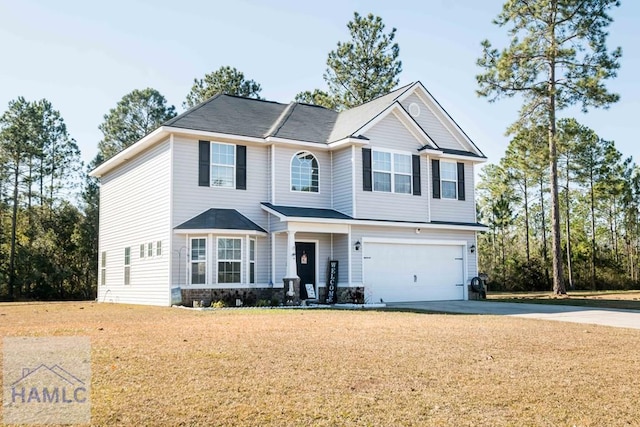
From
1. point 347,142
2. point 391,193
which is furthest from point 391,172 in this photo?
point 347,142

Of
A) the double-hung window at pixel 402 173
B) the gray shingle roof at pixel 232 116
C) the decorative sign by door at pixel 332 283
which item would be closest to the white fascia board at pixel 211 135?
the gray shingle roof at pixel 232 116

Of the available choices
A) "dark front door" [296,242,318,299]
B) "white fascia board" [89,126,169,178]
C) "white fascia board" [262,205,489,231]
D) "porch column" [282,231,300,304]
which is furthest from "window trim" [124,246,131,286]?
"porch column" [282,231,300,304]

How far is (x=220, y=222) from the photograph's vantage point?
773 inches

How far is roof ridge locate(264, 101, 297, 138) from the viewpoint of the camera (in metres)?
21.8

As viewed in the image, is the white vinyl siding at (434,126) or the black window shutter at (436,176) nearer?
the black window shutter at (436,176)

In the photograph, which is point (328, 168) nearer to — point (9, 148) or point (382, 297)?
point (382, 297)

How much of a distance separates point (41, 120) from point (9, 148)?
108 inches

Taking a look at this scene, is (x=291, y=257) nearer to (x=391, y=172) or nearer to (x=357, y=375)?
(x=391, y=172)

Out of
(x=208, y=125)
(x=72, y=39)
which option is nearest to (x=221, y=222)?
(x=208, y=125)

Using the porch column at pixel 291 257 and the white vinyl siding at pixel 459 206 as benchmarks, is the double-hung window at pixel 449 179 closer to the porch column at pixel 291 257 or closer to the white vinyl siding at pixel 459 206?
the white vinyl siding at pixel 459 206

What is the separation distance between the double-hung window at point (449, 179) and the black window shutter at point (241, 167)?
798 cm

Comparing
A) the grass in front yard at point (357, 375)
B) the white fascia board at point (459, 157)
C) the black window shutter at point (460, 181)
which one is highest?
the white fascia board at point (459, 157)

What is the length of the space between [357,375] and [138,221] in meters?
16.9

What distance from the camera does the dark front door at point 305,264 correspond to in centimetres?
2156
